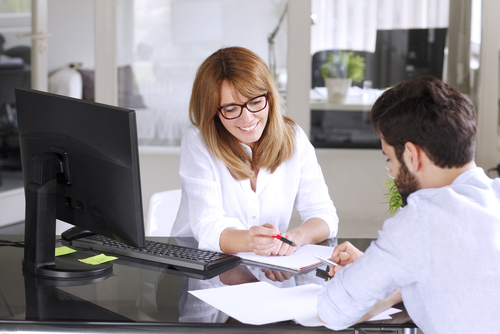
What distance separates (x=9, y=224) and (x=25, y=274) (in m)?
3.10

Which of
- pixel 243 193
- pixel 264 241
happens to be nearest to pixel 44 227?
pixel 264 241

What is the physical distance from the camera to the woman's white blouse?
1709 millimetres

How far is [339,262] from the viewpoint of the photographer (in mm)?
1353

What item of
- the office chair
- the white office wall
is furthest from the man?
the white office wall

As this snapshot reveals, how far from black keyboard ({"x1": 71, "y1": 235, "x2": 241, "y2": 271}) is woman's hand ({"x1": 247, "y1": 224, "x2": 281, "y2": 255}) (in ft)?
0.21

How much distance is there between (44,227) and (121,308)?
0.34 metres

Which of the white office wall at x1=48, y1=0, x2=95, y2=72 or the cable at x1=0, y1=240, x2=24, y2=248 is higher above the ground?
the white office wall at x1=48, y1=0, x2=95, y2=72

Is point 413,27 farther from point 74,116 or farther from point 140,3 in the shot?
point 74,116

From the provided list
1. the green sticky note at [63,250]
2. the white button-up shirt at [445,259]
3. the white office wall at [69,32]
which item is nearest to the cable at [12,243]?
the green sticky note at [63,250]

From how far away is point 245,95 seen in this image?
5.65 feet

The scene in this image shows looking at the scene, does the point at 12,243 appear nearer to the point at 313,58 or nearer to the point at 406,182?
the point at 406,182

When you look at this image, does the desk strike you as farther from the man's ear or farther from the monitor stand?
the man's ear

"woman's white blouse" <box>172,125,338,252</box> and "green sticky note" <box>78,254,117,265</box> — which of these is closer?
"green sticky note" <box>78,254,117,265</box>

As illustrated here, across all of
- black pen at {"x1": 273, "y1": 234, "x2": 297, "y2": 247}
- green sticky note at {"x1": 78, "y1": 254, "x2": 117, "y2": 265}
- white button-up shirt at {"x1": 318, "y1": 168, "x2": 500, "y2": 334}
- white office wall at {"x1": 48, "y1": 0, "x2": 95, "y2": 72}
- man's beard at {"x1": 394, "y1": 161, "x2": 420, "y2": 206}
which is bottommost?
green sticky note at {"x1": 78, "y1": 254, "x2": 117, "y2": 265}
